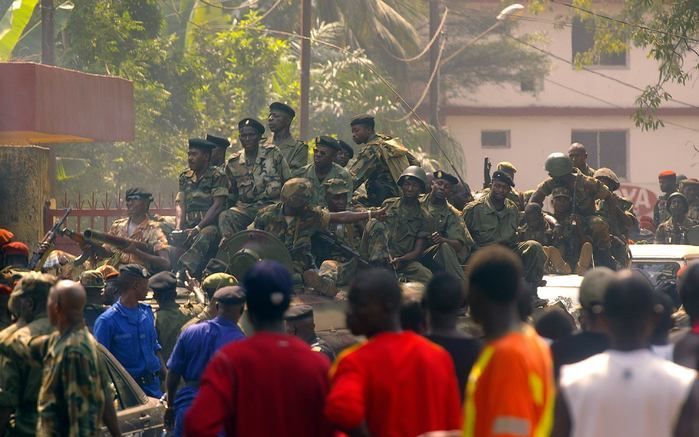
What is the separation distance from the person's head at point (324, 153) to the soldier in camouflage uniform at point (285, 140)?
58 cm

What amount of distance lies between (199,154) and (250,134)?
0.47m

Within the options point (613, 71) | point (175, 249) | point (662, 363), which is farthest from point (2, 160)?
point (613, 71)

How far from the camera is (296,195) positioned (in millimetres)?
11617

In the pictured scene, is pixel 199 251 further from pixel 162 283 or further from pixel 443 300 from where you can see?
pixel 443 300

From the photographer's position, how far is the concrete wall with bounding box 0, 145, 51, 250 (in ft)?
44.4

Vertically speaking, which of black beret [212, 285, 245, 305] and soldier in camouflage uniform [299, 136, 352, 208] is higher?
soldier in camouflage uniform [299, 136, 352, 208]

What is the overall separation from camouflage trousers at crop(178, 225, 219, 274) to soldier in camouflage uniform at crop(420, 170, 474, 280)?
1751mm

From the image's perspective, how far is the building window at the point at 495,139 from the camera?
43.4 m

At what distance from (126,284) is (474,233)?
12.7 feet

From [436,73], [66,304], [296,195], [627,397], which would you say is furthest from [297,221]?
[436,73]

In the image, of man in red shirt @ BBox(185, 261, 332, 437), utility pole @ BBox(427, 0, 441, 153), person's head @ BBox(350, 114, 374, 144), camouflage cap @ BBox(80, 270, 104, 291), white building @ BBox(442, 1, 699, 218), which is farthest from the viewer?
white building @ BBox(442, 1, 699, 218)

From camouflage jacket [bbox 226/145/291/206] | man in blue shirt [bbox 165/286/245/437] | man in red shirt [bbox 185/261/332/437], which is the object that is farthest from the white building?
man in red shirt [bbox 185/261/332/437]

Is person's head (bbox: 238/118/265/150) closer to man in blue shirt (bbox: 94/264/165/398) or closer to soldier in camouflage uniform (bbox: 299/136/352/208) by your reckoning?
soldier in camouflage uniform (bbox: 299/136/352/208)

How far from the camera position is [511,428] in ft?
15.3
